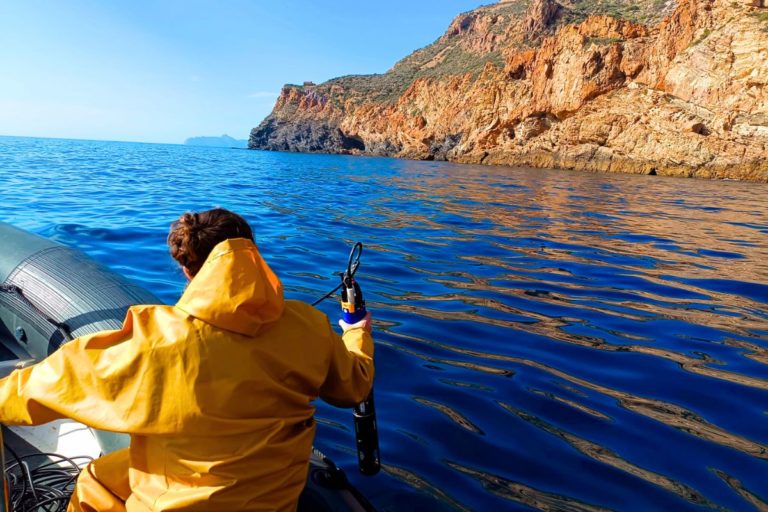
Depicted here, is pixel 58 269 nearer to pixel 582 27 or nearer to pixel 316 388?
pixel 316 388

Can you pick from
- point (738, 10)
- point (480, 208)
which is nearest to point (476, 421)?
point (480, 208)

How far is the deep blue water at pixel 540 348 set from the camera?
2.69m

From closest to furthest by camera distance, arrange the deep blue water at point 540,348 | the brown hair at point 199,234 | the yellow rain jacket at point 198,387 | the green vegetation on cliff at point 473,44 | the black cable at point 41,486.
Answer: the yellow rain jacket at point 198,387, the brown hair at point 199,234, the black cable at point 41,486, the deep blue water at point 540,348, the green vegetation on cliff at point 473,44

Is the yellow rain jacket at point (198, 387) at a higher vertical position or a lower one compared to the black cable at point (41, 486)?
higher

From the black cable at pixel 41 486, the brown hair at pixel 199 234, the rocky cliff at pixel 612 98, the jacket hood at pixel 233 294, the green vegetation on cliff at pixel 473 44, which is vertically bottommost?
the black cable at pixel 41 486

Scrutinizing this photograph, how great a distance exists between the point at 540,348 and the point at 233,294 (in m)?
3.58

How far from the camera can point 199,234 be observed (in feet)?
5.16

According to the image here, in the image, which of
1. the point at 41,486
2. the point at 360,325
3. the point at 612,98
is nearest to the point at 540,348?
the point at 360,325

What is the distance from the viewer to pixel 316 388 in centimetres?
162

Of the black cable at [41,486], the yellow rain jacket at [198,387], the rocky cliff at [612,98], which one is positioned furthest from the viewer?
the rocky cliff at [612,98]

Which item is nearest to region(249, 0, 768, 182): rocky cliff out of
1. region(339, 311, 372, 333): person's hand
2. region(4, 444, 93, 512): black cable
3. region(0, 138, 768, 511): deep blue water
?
region(0, 138, 768, 511): deep blue water

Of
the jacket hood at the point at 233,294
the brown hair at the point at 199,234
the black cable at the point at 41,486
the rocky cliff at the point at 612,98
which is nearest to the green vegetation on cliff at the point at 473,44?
the rocky cliff at the point at 612,98

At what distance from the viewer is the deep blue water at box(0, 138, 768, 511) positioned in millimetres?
2686

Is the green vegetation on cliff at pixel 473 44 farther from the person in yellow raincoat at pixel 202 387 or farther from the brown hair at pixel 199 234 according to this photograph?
the person in yellow raincoat at pixel 202 387
